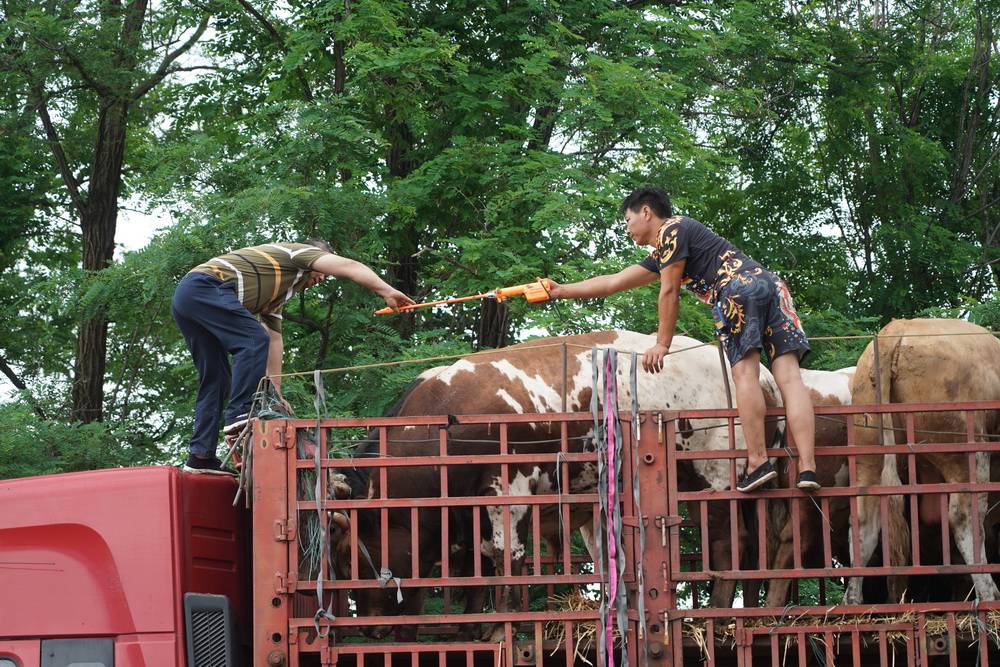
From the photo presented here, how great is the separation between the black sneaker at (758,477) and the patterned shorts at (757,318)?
0.71 m

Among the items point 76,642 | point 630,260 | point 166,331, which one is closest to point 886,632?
point 76,642

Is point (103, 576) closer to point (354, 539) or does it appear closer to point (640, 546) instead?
point (354, 539)

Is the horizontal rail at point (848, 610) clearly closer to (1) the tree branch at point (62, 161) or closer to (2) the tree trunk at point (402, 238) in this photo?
(2) the tree trunk at point (402, 238)

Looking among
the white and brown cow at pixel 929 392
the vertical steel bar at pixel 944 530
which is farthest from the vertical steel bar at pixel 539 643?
the white and brown cow at pixel 929 392

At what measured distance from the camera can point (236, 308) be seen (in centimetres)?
660

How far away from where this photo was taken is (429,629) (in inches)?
334

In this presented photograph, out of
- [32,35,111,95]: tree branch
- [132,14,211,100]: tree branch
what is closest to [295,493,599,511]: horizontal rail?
[32,35,111,95]: tree branch

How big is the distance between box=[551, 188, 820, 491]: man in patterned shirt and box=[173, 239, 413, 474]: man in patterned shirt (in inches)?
56.8

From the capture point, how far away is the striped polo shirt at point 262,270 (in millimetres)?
6711

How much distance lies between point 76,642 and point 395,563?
3.11 meters

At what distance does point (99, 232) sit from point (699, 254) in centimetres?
1139

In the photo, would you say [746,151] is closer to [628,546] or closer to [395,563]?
[395,563]

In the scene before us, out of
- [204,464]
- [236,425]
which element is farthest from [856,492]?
[204,464]

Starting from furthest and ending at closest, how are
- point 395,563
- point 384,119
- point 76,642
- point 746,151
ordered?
point 746,151
point 384,119
point 395,563
point 76,642
